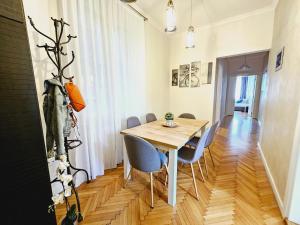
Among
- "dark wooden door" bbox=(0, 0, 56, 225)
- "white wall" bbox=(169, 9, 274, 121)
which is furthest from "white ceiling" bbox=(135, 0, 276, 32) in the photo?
"dark wooden door" bbox=(0, 0, 56, 225)

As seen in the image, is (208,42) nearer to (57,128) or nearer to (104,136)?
(104,136)

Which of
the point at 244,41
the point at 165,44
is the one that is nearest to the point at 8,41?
the point at 165,44

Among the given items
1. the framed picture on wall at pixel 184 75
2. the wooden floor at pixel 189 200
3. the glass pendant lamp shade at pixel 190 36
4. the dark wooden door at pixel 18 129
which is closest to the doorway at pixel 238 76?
the framed picture on wall at pixel 184 75

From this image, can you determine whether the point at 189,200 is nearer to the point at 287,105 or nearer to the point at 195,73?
the point at 287,105

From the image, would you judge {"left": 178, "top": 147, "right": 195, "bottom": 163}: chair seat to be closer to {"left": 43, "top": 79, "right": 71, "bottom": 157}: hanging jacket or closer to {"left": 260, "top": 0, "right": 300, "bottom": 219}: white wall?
{"left": 260, "top": 0, "right": 300, "bottom": 219}: white wall

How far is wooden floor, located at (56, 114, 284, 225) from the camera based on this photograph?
1432 mm

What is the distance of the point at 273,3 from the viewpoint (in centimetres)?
251

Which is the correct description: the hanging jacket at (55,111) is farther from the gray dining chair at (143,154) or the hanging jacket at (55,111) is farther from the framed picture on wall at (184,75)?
the framed picture on wall at (184,75)

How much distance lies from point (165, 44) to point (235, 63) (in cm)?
360

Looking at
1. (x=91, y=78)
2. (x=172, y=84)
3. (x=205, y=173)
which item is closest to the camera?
(x=91, y=78)

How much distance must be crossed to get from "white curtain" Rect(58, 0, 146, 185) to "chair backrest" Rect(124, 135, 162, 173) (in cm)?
73

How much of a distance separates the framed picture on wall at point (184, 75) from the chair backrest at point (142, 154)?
273 centimetres

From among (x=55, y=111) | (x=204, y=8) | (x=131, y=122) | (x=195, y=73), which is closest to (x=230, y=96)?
(x=195, y=73)

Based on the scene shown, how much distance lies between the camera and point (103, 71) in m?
2.11
